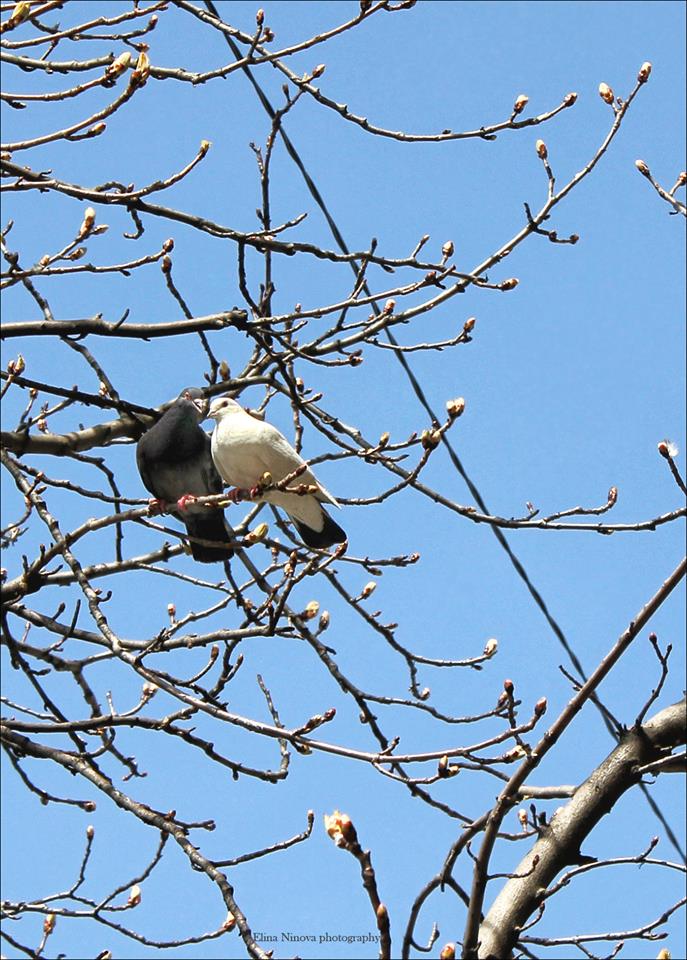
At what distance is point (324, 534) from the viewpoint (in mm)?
4449

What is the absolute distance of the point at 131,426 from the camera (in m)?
4.46

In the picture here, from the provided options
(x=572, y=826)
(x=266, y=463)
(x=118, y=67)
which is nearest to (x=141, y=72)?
(x=118, y=67)

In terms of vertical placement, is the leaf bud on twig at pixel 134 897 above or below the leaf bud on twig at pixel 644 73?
below

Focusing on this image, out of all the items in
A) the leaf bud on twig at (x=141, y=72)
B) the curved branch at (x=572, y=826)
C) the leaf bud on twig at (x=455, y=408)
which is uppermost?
the leaf bud on twig at (x=141, y=72)

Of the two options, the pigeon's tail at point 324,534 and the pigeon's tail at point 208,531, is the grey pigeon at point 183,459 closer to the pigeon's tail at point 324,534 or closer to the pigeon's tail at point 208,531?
the pigeon's tail at point 208,531

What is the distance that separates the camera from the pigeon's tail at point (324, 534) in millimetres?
4430

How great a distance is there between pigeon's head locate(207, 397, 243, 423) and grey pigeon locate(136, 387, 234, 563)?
0.04 m

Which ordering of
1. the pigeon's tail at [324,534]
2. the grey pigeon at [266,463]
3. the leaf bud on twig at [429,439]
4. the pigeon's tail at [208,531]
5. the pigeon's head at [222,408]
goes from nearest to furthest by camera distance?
the leaf bud on twig at [429,439], the pigeon's tail at [208,531], the grey pigeon at [266,463], the pigeon's tail at [324,534], the pigeon's head at [222,408]

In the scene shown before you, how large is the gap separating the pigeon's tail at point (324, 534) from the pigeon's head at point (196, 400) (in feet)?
1.75

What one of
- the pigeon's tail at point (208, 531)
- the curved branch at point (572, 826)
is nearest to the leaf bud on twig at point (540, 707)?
the curved branch at point (572, 826)

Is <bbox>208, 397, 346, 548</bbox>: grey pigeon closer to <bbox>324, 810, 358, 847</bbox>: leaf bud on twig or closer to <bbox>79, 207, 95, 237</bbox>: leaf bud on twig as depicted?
<bbox>79, 207, 95, 237</bbox>: leaf bud on twig

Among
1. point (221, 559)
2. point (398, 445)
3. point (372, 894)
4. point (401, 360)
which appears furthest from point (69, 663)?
point (372, 894)

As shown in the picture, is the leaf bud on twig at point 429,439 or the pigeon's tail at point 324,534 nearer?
the leaf bud on twig at point 429,439

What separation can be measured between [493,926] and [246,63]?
8.31 feet
